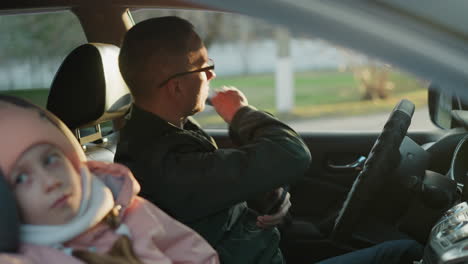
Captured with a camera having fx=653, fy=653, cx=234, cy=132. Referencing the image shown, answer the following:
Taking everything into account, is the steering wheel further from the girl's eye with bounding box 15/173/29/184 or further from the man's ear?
the girl's eye with bounding box 15/173/29/184

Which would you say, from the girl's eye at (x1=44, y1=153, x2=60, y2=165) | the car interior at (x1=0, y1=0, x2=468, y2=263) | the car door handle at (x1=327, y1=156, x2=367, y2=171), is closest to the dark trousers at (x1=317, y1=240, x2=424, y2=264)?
the car interior at (x1=0, y1=0, x2=468, y2=263)

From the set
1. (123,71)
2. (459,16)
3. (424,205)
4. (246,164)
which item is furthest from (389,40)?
(424,205)

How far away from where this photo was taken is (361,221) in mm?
2514

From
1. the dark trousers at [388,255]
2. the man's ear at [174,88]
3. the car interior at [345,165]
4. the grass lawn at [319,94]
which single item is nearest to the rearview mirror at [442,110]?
the car interior at [345,165]

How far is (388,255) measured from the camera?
1.98 meters

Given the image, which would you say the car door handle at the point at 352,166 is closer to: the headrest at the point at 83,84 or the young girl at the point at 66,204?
the headrest at the point at 83,84

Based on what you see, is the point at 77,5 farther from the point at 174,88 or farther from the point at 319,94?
the point at 319,94

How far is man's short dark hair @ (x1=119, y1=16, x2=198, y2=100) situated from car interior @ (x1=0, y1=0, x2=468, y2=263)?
34 cm

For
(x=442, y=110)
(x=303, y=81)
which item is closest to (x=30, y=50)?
(x=442, y=110)

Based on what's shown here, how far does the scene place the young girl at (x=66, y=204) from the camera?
3.92 feet

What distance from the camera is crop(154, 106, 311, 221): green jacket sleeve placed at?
1716mm

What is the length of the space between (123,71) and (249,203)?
0.70m

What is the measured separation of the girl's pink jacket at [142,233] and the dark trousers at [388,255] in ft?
2.10

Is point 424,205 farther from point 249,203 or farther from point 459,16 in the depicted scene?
point 459,16
